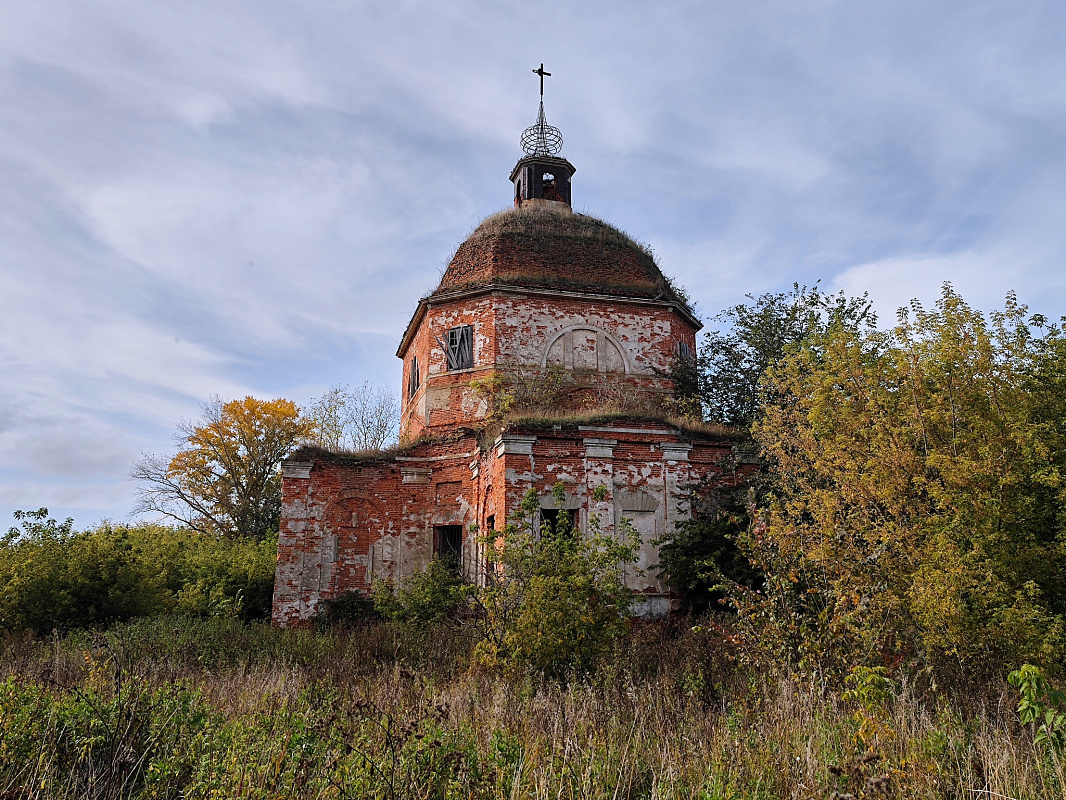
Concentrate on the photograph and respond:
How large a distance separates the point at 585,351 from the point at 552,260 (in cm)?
304

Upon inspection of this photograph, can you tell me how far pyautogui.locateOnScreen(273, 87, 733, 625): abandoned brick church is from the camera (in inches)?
598

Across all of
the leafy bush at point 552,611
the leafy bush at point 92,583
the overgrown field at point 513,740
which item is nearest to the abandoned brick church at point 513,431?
the leafy bush at point 92,583

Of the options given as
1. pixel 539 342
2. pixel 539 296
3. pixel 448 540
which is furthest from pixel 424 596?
Result: pixel 539 296

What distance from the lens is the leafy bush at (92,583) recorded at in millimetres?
13391

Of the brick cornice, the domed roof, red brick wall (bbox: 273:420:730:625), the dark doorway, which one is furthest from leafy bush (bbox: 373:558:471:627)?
the domed roof

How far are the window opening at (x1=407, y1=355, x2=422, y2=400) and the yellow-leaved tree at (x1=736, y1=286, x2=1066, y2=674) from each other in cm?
1395

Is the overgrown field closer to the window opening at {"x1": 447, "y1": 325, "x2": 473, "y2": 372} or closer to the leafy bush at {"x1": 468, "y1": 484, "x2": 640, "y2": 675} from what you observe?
the leafy bush at {"x1": 468, "y1": 484, "x2": 640, "y2": 675}

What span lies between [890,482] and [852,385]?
5.52 feet

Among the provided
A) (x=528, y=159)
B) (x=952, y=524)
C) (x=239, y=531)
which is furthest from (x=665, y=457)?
(x=239, y=531)

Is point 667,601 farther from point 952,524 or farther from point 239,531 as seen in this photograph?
point 239,531

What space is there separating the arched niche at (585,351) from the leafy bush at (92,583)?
10079 mm

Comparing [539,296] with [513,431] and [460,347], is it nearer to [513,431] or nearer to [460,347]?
[460,347]

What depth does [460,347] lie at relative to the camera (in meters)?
19.8

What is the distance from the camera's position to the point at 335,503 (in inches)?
711
